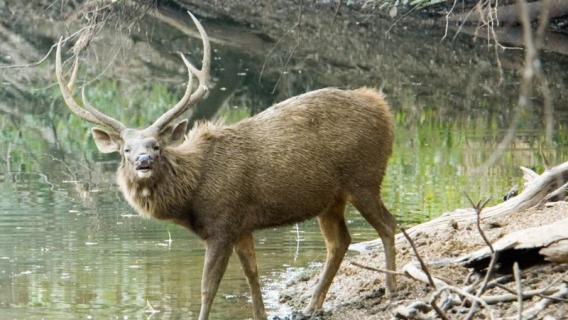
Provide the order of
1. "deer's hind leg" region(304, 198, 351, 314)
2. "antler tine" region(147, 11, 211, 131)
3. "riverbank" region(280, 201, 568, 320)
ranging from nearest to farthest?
1. "riverbank" region(280, 201, 568, 320)
2. "antler tine" region(147, 11, 211, 131)
3. "deer's hind leg" region(304, 198, 351, 314)

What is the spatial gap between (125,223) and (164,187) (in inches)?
180

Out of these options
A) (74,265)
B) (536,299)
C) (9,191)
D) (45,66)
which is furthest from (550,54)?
(536,299)

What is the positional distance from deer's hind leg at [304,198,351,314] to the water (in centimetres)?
55

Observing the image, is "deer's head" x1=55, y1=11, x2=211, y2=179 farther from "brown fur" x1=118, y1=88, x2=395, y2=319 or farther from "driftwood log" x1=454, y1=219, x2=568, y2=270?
"driftwood log" x1=454, y1=219, x2=568, y2=270

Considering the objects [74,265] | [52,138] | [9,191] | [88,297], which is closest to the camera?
[88,297]

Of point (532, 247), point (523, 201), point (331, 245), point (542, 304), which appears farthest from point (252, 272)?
point (542, 304)

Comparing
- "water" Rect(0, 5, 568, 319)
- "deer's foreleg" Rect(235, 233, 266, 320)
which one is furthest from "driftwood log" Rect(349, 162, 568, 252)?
"deer's foreleg" Rect(235, 233, 266, 320)

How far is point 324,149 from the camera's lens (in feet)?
29.9

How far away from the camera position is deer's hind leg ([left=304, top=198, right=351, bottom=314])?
30.9ft

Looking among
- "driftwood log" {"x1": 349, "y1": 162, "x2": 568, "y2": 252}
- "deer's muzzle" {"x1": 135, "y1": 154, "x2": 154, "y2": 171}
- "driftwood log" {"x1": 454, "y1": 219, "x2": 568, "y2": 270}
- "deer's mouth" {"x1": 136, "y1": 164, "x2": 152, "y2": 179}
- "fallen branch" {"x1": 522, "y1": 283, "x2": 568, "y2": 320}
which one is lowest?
"fallen branch" {"x1": 522, "y1": 283, "x2": 568, "y2": 320}

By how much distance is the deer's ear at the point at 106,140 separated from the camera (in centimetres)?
904

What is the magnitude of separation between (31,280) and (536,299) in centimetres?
499

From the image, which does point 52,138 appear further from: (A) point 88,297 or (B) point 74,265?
(A) point 88,297

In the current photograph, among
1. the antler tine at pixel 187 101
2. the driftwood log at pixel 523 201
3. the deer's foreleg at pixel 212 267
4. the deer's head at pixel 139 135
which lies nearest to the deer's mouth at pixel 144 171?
the deer's head at pixel 139 135
